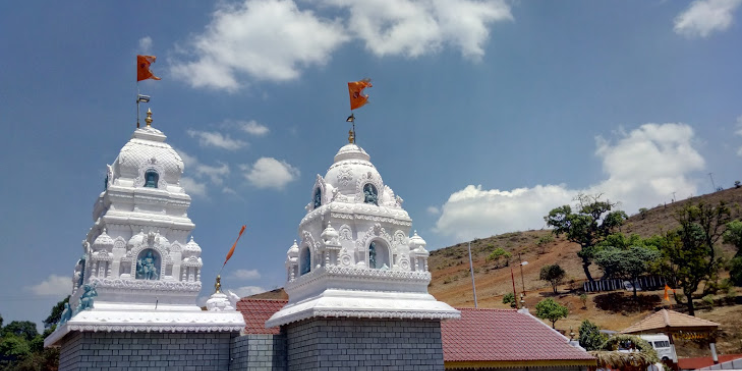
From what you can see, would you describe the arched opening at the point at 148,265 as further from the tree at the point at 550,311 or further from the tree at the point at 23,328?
the tree at the point at 23,328

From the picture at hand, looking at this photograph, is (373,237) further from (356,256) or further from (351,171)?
(351,171)

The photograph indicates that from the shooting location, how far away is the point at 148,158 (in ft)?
66.8

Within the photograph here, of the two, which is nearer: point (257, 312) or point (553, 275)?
point (257, 312)

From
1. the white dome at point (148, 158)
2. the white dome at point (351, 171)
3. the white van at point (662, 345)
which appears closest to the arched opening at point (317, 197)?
the white dome at point (351, 171)

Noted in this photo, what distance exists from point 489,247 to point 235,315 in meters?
81.5

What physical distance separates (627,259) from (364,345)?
157 feet

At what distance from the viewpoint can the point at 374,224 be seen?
18.3m

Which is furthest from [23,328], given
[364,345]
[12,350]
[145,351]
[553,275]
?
[364,345]

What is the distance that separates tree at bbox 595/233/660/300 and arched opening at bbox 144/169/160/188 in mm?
47617

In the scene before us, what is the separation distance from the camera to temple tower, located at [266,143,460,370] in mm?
16000

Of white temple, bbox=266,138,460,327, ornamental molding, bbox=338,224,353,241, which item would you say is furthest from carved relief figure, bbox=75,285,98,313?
ornamental molding, bbox=338,224,353,241

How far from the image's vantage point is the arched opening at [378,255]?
18.0 meters

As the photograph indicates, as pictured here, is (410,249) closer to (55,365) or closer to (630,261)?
(55,365)

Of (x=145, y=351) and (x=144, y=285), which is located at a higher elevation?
(x=144, y=285)
